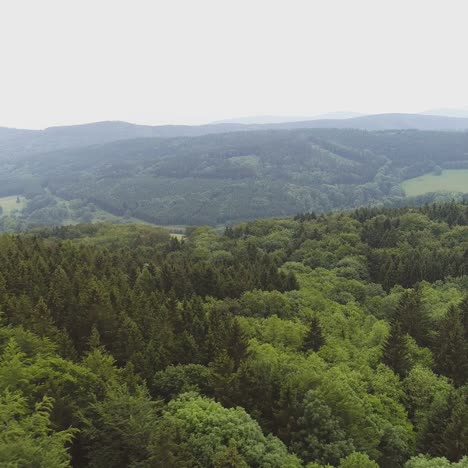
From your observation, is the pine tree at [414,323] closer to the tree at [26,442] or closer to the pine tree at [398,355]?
the pine tree at [398,355]

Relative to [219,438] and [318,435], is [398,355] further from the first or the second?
[219,438]

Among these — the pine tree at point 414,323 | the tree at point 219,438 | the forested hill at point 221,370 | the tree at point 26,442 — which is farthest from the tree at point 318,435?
the pine tree at point 414,323

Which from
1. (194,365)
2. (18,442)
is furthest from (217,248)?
(18,442)

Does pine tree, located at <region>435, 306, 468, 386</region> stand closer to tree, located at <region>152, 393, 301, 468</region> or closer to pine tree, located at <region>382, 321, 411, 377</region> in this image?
pine tree, located at <region>382, 321, 411, 377</region>

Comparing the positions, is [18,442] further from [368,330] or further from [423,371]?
[368,330]

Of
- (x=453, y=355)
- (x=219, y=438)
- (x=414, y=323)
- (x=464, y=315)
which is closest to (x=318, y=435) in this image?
(x=219, y=438)
